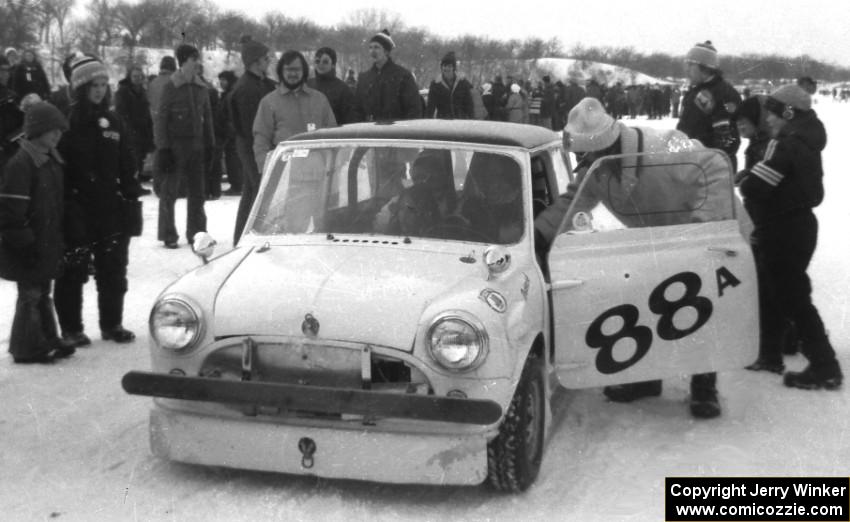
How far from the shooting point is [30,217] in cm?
665

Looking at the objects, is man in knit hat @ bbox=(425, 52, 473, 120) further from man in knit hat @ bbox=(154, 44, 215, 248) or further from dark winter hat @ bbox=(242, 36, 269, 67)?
man in knit hat @ bbox=(154, 44, 215, 248)

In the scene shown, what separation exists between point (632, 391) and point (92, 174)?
12.8ft

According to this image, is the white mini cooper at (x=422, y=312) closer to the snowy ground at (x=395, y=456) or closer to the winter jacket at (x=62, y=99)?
the snowy ground at (x=395, y=456)

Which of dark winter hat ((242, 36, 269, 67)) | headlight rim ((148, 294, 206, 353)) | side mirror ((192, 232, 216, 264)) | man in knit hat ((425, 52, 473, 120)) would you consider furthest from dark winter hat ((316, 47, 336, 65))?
headlight rim ((148, 294, 206, 353))

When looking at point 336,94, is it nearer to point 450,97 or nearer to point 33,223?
point 33,223

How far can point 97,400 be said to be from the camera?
6.16 metres

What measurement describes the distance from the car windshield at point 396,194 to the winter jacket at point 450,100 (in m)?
10.5

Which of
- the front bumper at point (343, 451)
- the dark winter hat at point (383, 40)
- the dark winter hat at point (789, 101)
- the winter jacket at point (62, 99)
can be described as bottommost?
the front bumper at point (343, 451)

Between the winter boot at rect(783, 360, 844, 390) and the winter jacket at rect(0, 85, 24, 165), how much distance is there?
791 cm

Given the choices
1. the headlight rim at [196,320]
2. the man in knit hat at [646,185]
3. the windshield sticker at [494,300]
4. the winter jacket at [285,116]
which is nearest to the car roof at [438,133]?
the man in knit hat at [646,185]

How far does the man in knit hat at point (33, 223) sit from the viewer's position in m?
6.52

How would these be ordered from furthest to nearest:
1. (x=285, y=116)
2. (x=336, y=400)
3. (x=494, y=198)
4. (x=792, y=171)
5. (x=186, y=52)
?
(x=186, y=52) < (x=285, y=116) < (x=792, y=171) < (x=494, y=198) < (x=336, y=400)

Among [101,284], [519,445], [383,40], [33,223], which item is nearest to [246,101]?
[383,40]

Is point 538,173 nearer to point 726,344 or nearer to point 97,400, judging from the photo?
point 726,344
